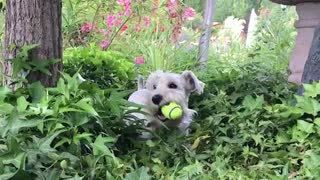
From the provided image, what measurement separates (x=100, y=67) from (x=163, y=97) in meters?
1.19

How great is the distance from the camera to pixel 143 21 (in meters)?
5.74

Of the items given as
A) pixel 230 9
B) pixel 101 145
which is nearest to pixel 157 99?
pixel 101 145

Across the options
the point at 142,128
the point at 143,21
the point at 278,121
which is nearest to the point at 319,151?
the point at 278,121

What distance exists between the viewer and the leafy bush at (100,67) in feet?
11.0

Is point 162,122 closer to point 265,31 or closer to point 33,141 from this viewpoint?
point 33,141

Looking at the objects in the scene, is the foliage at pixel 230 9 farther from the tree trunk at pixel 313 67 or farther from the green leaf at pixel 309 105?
the green leaf at pixel 309 105

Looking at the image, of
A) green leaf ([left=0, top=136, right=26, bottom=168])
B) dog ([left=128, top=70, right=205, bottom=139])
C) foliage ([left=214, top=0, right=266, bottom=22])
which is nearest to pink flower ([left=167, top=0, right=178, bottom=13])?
dog ([left=128, top=70, right=205, bottom=139])

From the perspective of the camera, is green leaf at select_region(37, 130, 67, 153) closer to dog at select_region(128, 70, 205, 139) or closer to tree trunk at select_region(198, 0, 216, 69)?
dog at select_region(128, 70, 205, 139)

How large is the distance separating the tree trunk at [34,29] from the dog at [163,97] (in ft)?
1.38

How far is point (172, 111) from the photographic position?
7.40 feet

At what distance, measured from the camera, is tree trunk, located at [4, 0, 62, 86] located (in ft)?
7.58

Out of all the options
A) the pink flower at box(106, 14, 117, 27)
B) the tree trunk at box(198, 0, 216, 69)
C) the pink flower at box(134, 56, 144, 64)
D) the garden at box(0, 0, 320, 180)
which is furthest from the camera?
the tree trunk at box(198, 0, 216, 69)

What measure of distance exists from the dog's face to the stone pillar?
65.3 inches

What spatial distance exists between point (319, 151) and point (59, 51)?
46.6 inches
